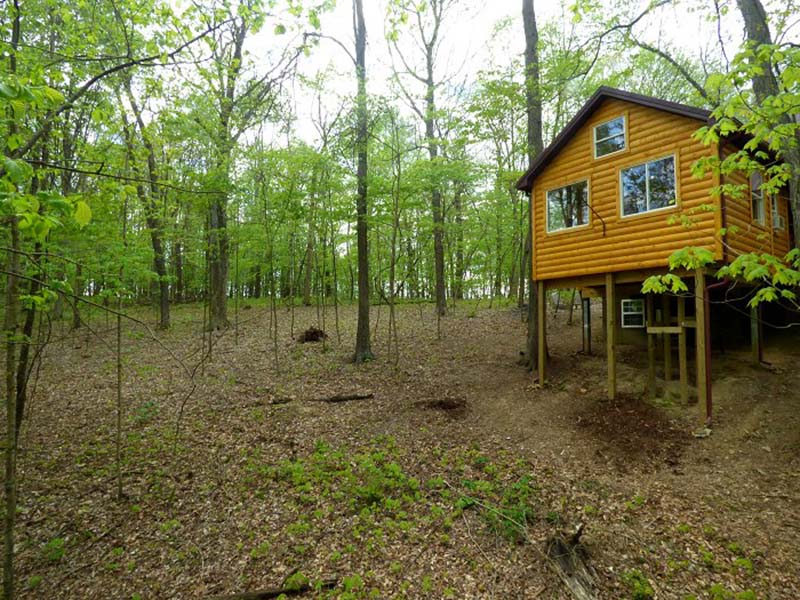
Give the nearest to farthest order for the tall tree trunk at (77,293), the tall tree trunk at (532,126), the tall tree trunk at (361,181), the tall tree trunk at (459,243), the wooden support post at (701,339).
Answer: the tall tree trunk at (77,293)
the wooden support post at (701,339)
the tall tree trunk at (532,126)
the tall tree trunk at (361,181)
the tall tree trunk at (459,243)

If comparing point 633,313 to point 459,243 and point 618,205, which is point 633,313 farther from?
point 459,243

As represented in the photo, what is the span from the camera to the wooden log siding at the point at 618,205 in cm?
756

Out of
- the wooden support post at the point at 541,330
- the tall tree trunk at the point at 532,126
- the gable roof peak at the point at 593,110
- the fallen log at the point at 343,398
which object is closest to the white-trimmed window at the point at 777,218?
the gable roof peak at the point at 593,110

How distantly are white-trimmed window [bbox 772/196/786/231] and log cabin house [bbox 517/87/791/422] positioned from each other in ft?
0.12

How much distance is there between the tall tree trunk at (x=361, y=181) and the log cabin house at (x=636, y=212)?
4504 millimetres

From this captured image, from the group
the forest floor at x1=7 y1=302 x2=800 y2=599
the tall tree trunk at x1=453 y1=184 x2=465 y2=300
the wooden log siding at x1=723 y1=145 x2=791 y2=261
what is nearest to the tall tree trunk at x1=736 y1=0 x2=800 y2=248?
the wooden log siding at x1=723 y1=145 x2=791 y2=261

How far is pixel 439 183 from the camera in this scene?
12336 mm

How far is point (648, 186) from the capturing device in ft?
27.0

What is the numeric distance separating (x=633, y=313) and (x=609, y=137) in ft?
21.6

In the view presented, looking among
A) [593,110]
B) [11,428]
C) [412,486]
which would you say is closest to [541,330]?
[593,110]

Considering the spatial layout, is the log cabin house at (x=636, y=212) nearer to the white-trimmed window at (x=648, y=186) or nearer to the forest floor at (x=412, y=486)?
the white-trimmed window at (x=648, y=186)

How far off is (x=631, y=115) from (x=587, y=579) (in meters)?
8.81

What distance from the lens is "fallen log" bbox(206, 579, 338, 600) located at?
163 inches

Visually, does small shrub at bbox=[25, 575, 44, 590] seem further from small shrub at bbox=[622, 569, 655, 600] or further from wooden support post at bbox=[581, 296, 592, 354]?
wooden support post at bbox=[581, 296, 592, 354]
